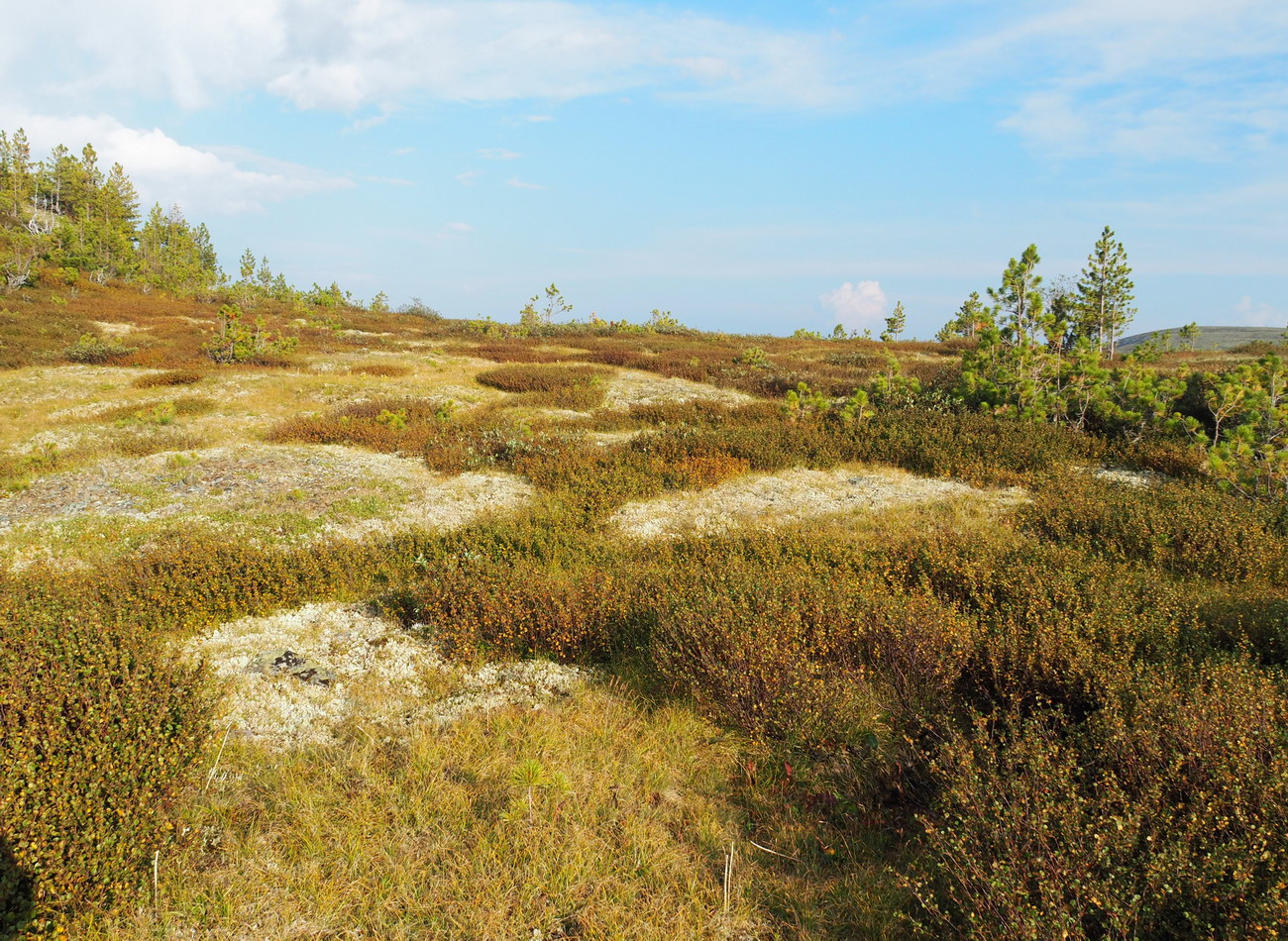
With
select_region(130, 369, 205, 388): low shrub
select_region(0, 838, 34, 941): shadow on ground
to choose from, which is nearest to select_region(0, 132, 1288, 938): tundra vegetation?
select_region(0, 838, 34, 941): shadow on ground

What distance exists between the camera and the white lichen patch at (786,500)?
9.98 m

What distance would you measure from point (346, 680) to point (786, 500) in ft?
24.6

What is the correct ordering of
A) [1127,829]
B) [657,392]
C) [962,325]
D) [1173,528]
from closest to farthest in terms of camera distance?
[1127,829] < [1173,528] < [657,392] < [962,325]

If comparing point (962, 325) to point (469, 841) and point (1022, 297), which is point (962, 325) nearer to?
point (1022, 297)

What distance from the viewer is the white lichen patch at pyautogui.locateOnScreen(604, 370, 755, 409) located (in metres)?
19.8

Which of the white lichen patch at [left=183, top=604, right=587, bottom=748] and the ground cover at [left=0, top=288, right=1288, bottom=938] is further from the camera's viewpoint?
the white lichen patch at [left=183, top=604, right=587, bottom=748]

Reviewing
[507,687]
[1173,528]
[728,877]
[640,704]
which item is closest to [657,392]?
[1173,528]

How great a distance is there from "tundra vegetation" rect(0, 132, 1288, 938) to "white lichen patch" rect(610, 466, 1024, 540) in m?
0.11

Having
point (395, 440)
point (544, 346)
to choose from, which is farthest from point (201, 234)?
point (395, 440)

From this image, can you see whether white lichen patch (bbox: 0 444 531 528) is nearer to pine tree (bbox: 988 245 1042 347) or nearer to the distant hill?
pine tree (bbox: 988 245 1042 347)

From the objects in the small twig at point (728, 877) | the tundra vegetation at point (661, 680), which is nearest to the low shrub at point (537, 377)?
the tundra vegetation at point (661, 680)

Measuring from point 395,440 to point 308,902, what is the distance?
12.3 m

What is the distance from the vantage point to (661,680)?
5.67 metres

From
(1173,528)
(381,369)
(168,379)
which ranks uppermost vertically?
(381,369)
